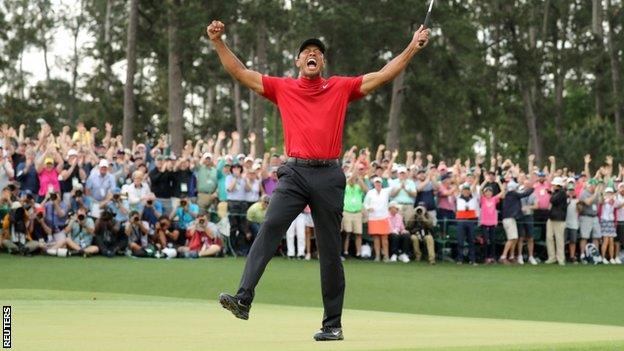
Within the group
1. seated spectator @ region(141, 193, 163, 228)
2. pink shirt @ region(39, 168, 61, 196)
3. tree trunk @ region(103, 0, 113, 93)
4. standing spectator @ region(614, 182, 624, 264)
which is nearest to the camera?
pink shirt @ region(39, 168, 61, 196)

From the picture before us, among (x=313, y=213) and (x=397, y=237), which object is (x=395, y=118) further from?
(x=313, y=213)

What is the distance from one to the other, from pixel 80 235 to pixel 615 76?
43.4 meters

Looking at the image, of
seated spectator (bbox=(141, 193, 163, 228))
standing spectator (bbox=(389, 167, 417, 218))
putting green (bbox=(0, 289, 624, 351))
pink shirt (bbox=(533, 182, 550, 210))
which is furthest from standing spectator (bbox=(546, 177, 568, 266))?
putting green (bbox=(0, 289, 624, 351))

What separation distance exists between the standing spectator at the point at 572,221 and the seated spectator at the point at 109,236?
395 inches

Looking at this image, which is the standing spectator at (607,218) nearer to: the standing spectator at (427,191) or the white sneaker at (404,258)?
the standing spectator at (427,191)

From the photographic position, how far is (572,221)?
2872cm

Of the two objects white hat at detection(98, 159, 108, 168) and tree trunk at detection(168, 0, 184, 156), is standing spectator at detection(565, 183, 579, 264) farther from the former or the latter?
tree trunk at detection(168, 0, 184, 156)

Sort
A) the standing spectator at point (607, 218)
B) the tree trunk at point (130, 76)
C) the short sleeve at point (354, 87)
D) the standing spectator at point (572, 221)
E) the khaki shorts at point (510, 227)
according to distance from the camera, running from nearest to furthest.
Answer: the short sleeve at point (354, 87) → the khaki shorts at point (510, 227) → the standing spectator at point (572, 221) → the standing spectator at point (607, 218) → the tree trunk at point (130, 76)

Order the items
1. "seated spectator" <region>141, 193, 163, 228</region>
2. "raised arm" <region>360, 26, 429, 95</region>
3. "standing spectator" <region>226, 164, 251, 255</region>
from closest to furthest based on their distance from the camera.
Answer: "raised arm" <region>360, 26, 429, 95</region> → "seated spectator" <region>141, 193, 163, 228</region> → "standing spectator" <region>226, 164, 251, 255</region>

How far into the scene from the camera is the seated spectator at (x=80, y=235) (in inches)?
969

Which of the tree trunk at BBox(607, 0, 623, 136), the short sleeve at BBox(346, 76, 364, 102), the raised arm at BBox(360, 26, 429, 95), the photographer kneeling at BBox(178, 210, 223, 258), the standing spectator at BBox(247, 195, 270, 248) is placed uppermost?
the tree trunk at BBox(607, 0, 623, 136)

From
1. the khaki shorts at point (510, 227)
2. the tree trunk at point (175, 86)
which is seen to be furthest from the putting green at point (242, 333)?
the tree trunk at point (175, 86)

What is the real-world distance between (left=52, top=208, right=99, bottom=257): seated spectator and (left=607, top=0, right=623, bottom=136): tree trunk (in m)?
39.7

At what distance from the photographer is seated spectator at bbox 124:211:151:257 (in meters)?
25.3
